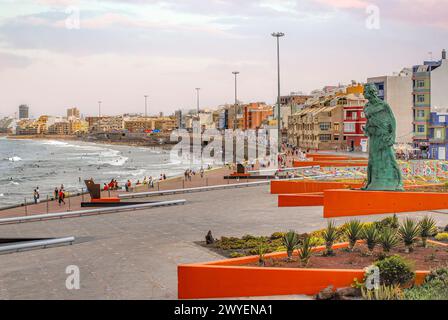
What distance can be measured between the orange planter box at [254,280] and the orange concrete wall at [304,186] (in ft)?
50.8

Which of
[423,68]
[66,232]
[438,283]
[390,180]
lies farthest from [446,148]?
[438,283]

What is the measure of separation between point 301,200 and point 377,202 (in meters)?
4.43

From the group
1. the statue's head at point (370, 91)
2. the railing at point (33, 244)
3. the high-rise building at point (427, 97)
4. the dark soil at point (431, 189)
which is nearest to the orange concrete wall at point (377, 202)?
the dark soil at point (431, 189)

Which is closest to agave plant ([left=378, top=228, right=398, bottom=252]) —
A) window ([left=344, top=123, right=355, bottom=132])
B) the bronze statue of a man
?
the bronze statue of a man

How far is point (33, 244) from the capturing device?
62.8ft

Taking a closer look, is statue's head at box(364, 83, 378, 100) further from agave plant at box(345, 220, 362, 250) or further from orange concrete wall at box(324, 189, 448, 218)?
agave plant at box(345, 220, 362, 250)

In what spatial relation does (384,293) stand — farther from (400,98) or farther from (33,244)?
(400,98)

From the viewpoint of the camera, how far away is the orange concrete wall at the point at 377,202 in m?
21.9

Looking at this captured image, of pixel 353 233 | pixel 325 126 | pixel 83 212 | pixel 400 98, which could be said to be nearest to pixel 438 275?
pixel 353 233

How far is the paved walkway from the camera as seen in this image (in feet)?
44.7

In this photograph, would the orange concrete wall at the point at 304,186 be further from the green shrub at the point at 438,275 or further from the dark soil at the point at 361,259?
the green shrub at the point at 438,275
